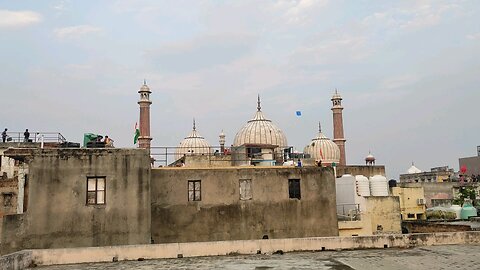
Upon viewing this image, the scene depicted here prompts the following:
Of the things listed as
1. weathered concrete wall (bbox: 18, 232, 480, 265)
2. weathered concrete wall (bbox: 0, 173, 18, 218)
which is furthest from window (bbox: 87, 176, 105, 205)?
weathered concrete wall (bbox: 0, 173, 18, 218)

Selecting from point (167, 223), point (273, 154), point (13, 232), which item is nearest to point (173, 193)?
point (167, 223)

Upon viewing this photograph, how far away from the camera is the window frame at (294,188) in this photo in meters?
22.6

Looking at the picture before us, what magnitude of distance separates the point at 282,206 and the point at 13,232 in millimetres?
11771

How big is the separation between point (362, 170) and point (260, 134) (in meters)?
9.99

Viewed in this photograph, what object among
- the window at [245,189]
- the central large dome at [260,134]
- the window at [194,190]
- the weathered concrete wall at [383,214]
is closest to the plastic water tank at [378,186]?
the weathered concrete wall at [383,214]

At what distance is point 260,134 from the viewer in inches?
1415

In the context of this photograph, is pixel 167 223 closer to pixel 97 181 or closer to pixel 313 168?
pixel 97 181

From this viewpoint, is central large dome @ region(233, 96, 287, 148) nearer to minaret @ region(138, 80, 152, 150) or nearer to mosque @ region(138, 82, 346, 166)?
mosque @ region(138, 82, 346, 166)

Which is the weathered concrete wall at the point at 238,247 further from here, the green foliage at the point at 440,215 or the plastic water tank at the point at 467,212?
the green foliage at the point at 440,215

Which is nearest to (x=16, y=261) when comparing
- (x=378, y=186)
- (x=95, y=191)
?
(x=95, y=191)

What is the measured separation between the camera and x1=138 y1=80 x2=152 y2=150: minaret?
4950 cm

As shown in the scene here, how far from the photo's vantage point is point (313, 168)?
23.1 metres

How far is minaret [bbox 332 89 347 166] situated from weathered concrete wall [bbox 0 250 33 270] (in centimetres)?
4288

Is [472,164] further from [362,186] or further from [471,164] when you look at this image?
[362,186]
